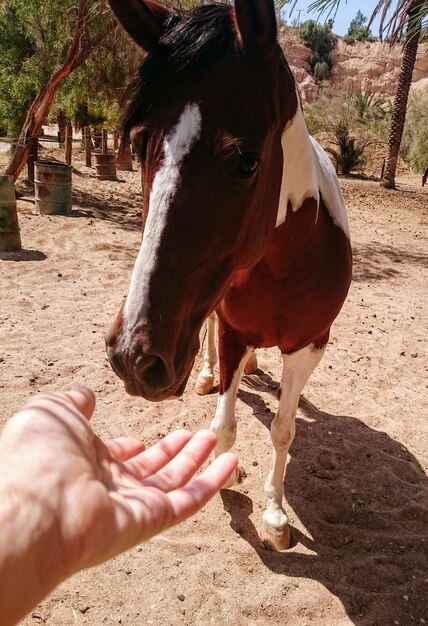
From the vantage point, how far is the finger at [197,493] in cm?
108

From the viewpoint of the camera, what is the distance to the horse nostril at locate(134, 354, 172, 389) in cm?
126

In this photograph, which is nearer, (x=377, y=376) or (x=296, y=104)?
(x=296, y=104)

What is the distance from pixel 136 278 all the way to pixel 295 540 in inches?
71.2

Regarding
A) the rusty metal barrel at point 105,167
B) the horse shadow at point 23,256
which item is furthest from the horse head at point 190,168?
the rusty metal barrel at point 105,167

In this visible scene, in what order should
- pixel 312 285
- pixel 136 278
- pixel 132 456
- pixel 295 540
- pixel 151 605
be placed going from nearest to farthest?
1. pixel 136 278
2. pixel 132 456
3. pixel 151 605
4. pixel 312 285
5. pixel 295 540

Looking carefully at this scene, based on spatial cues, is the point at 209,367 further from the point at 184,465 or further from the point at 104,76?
the point at 104,76

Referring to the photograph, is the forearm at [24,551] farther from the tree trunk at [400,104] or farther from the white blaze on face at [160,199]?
the tree trunk at [400,104]

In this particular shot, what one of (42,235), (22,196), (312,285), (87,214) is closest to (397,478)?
(312,285)

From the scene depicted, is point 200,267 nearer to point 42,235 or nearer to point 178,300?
point 178,300

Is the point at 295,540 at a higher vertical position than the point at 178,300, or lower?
lower

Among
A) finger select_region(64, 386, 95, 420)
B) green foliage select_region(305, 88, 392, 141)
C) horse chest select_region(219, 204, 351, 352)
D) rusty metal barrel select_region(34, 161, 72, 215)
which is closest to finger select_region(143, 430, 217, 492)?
finger select_region(64, 386, 95, 420)

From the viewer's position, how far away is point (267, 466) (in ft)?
9.48

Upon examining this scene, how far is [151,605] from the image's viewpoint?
77.7 inches

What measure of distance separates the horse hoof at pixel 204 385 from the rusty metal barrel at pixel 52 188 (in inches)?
245
